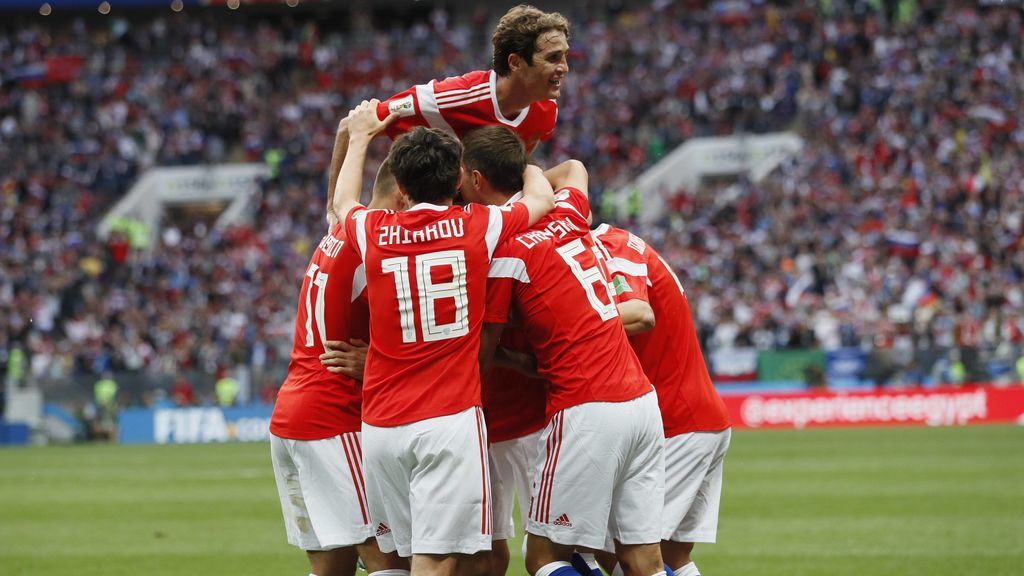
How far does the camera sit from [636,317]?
5.77 m

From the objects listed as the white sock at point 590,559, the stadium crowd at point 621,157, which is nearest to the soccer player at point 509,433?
the white sock at point 590,559

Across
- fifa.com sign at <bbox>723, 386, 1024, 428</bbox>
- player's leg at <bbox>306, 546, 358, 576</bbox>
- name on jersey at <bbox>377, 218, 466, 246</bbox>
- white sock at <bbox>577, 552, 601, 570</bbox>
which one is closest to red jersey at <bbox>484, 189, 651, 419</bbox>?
name on jersey at <bbox>377, 218, 466, 246</bbox>

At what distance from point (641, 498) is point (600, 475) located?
10.6 inches

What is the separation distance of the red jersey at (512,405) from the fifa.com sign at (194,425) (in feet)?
65.2

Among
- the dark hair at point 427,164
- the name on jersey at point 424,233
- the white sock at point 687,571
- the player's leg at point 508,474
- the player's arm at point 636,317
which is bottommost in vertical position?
the white sock at point 687,571

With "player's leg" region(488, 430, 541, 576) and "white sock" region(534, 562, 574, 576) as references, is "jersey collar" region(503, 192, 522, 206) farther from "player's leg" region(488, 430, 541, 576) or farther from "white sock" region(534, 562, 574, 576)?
"white sock" region(534, 562, 574, 576)

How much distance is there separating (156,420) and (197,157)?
14492 millimetres

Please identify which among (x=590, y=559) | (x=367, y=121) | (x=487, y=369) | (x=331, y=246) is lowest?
(x=590, y=559)

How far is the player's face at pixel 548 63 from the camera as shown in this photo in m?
6.13

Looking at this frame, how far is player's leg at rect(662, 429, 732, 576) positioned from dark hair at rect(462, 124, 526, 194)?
4.97 feet

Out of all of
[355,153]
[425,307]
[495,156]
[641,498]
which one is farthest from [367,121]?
[641,498]

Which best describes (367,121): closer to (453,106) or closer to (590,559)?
(453,106)

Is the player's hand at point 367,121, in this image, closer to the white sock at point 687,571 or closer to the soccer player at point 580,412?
the soccer player at point 580,412

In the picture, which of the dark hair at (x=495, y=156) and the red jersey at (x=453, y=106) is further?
the red jersey at (x=453, y=106)
